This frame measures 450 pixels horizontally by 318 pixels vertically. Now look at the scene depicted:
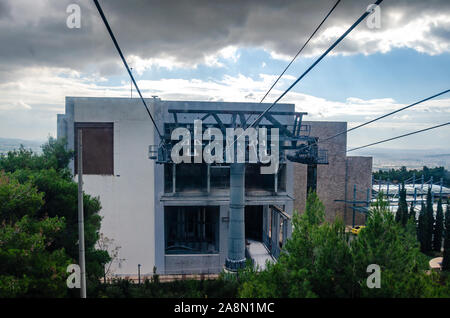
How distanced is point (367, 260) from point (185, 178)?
46.0 feet

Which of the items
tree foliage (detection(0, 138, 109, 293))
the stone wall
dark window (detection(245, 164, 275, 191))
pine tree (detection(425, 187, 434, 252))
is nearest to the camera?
tree foliage (detection(0, 138, 109, 293))

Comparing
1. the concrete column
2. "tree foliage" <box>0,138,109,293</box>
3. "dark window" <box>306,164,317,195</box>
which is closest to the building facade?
"tree foliage" <box>0,138,109,293</box>

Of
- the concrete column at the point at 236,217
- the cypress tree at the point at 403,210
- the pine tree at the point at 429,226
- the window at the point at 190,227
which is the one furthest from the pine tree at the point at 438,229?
the concrete column at the point at 236,217

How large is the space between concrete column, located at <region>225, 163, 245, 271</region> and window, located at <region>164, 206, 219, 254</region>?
251 inches

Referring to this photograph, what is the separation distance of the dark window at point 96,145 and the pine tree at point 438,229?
89.2 ft

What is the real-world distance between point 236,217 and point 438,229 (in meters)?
22.3

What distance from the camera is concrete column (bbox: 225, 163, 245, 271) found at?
11766 millimetres

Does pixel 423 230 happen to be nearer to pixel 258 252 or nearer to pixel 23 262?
pixel 258 252

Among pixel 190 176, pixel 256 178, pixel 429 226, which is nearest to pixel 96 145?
pixel 190 176

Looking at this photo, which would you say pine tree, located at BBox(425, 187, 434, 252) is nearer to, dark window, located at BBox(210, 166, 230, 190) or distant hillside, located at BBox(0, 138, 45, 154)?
dark window, located at BBox(210, 166, 230, 190)

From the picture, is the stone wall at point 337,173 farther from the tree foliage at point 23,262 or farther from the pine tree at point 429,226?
the tree foliage at point 23,262

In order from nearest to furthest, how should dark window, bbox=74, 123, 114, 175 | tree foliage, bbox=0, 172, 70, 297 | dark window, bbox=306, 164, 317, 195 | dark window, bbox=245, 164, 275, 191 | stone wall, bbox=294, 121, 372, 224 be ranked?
tree foliage, bbox=0, 172, 70, 297
dark window, bbox=74, 123, 114, 175
dark window, bbox=245, 164, 275, 191
dark window, bbox=306, 164, 317, 195
stone wall, bbox=294, 121, 372, 224

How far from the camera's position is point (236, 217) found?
38.8 ft

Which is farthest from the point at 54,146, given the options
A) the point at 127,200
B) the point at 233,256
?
the point at 233,256
